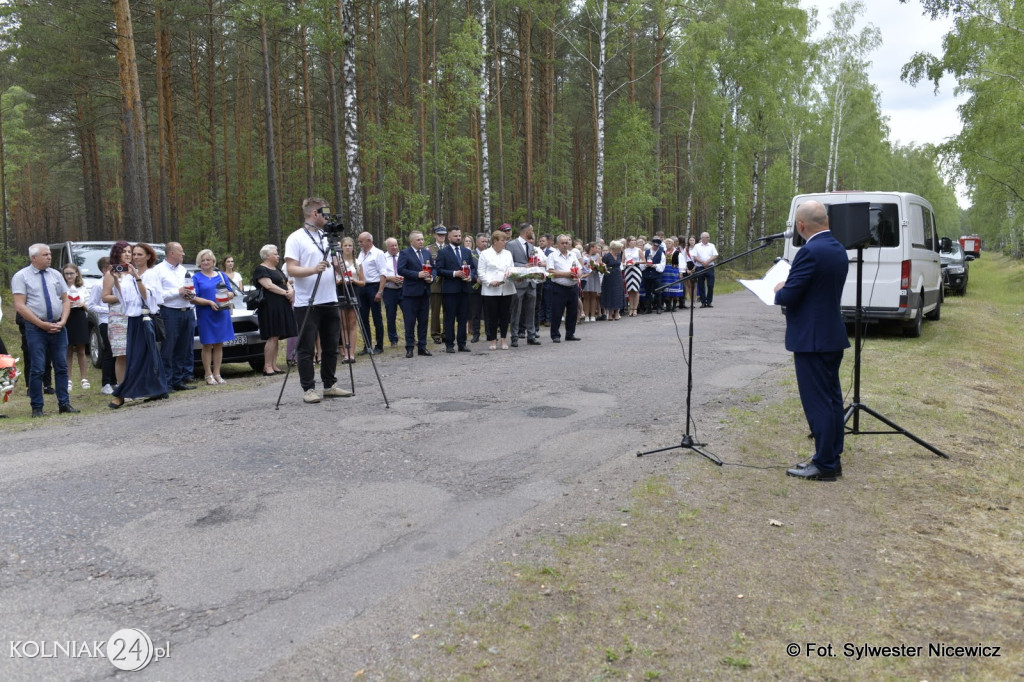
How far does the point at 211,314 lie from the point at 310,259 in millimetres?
3342

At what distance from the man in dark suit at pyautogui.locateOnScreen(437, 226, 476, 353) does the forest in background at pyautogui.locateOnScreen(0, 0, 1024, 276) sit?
273 inches

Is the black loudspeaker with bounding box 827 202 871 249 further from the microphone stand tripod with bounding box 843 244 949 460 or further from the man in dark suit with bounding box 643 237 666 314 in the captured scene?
the man in dark suit with bounding box 643 237 666 314

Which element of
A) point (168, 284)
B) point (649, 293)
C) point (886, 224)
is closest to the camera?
point (168, 284)

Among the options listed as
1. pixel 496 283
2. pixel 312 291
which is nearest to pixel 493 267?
pixel 496 283

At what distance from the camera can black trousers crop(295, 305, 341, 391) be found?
8203 millimetres

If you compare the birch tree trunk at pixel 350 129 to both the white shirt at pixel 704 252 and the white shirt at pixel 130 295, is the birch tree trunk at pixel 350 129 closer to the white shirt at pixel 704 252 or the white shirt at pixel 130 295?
the white shirt at pixel 704 252

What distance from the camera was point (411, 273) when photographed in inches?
A: 469

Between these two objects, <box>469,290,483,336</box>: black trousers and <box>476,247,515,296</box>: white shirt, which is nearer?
<box>476,247,515,296</box>: white shirt

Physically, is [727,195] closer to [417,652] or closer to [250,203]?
[250,203]

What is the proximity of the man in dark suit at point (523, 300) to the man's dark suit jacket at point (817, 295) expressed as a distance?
24.2ft

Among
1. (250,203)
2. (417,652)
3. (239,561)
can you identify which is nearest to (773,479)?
(417,652)

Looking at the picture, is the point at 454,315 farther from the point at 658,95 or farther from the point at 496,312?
the point at 658,95

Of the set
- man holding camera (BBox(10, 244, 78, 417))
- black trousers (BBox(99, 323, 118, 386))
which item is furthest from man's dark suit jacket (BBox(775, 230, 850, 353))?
black trousers (BBox(99, 323, 118, 386))

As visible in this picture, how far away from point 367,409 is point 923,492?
5260 mm
